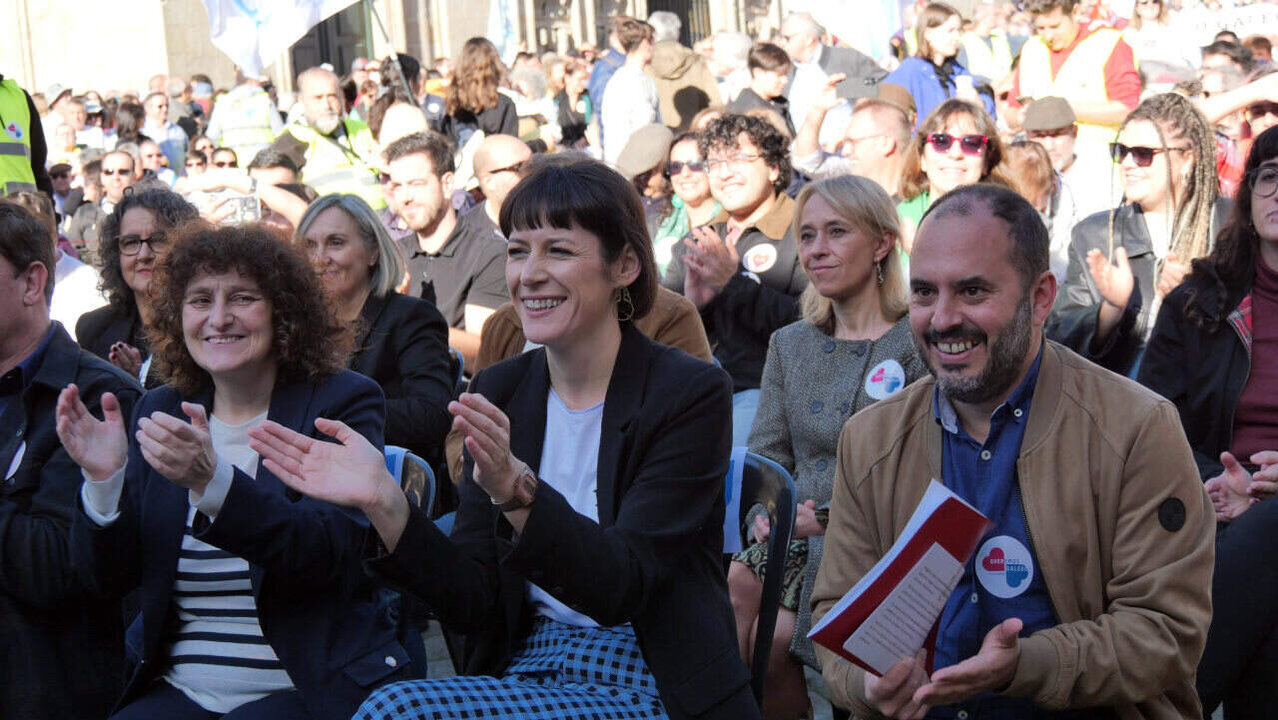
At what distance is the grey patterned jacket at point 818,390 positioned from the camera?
4.09 meters

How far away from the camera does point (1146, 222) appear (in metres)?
5.47

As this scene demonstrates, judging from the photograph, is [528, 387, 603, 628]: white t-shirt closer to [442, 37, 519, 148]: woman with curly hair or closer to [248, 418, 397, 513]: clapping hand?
[248, 418, 397, 513]: clapping hand

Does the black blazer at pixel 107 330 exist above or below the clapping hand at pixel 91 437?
above

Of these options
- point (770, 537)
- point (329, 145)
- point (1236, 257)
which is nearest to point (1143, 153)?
point (1236, 257)

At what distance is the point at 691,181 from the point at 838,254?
2930mm

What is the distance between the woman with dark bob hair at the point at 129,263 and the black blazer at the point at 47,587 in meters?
1.60

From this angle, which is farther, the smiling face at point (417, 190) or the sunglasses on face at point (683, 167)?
the sunglasses on face at point (683, 167)

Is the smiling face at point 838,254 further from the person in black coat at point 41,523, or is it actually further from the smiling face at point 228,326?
the person in black coat at point 41,523

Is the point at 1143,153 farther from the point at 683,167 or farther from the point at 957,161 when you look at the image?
the point at 683,167

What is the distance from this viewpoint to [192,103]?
19938 mm

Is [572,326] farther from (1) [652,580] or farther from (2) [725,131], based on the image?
(2) [725,131]

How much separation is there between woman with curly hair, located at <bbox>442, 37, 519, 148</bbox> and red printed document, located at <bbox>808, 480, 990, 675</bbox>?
8.72 m

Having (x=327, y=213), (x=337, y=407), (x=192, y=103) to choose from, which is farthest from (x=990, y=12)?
(x=337, y=407)

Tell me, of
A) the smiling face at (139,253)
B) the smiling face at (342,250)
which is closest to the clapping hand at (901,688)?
the smiling face at (342,250)
